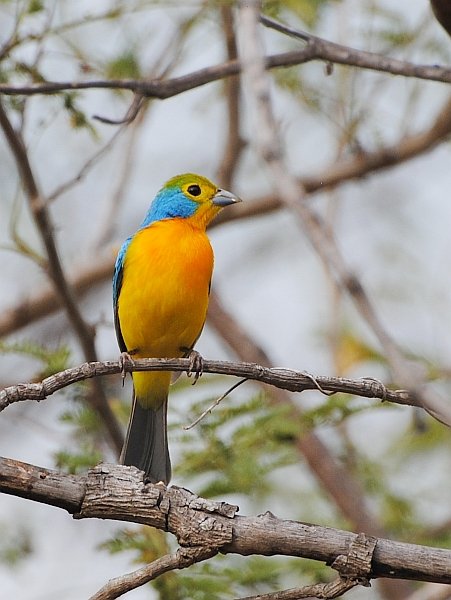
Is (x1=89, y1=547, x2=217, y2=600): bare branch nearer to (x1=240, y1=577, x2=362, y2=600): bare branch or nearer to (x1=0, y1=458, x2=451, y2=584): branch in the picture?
(x1=0, y1=458, x2=451, y2=584): branch

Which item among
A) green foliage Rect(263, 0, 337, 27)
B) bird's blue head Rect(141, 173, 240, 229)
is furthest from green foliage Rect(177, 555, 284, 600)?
green foliage Rect(263, 0, 337, 27)

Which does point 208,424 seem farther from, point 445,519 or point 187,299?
point 445,519

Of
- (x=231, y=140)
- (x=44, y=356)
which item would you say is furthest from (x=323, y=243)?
(x=231, y=140)

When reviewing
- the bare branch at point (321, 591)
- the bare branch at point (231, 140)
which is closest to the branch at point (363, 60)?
the bare branch at point (321, 591)

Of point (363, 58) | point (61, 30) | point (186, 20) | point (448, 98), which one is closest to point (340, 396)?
point (363, 58)

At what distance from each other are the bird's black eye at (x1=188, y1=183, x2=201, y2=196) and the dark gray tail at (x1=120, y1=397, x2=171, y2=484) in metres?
1.13

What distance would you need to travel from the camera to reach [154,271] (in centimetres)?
506

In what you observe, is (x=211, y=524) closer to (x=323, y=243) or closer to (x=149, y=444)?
(x=323, y=243)

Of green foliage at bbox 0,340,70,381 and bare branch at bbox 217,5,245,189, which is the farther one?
bare branch at bbox 217,5,245,189

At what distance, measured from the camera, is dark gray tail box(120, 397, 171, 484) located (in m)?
4.70

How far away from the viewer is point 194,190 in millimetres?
5688

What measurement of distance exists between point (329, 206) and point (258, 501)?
228 cm

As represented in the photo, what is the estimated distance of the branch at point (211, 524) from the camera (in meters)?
2.83

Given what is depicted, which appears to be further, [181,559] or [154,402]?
[154,402]
